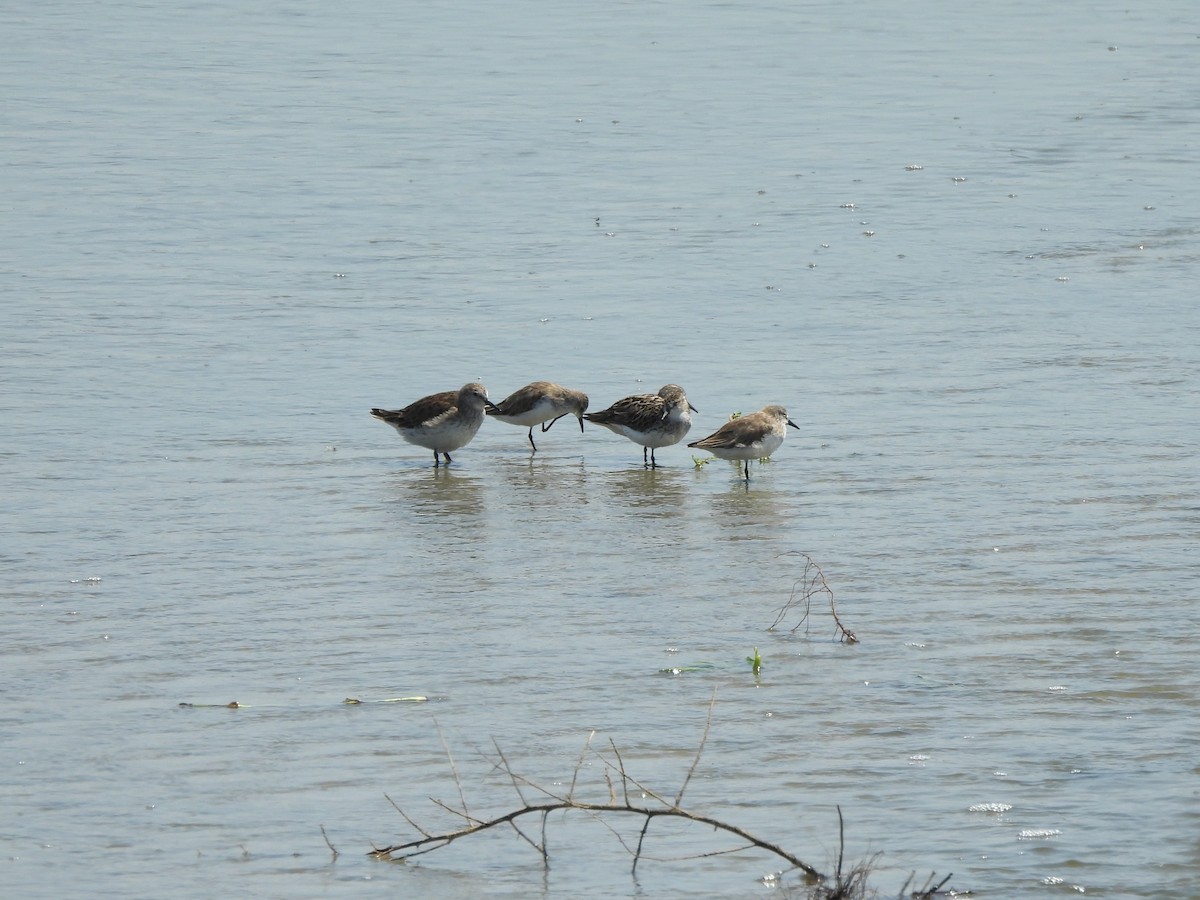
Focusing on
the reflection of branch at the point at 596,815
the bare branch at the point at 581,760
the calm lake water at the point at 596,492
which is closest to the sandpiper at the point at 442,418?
the calm lake water at the point at 596,492

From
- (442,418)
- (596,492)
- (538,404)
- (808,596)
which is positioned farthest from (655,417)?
(808,596)

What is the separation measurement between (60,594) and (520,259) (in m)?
9.85

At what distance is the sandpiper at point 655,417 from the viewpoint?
13344 mm

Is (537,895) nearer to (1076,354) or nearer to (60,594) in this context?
(60,594)

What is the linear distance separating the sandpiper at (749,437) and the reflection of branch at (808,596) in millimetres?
2151

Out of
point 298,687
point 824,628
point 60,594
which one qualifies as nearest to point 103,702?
point 298,687

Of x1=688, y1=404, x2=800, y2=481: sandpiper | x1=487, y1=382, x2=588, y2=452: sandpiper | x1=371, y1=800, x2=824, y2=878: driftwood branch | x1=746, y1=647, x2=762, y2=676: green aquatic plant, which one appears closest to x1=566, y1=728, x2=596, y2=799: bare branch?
x1=371, y1=800, x2=824, y2=878: driftwood branch

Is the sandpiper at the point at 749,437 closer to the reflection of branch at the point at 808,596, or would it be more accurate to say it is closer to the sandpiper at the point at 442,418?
the sandpiper at the point at 442,418

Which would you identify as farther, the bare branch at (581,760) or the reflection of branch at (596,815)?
the bare branch at (581,760)

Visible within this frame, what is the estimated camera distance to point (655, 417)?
1339 centimetres

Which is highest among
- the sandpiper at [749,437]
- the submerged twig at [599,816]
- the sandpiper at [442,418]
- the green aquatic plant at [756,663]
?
the sandpiper at [442,418]

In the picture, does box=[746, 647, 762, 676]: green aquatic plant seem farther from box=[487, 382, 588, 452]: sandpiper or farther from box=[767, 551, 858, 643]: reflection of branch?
box=[487, 382, 588, 452]: sandpiper

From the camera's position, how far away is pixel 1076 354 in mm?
15586

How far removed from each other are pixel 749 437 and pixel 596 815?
575 cm
